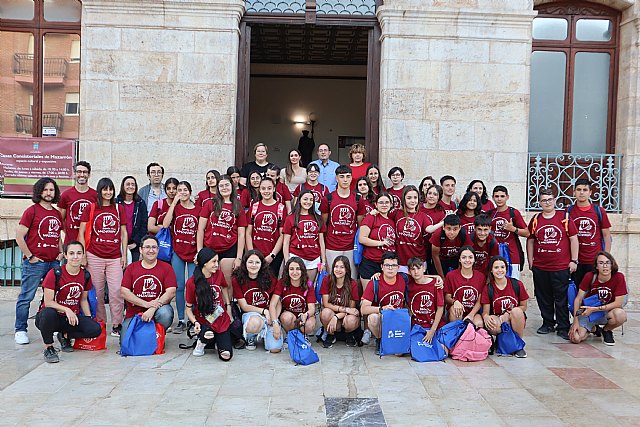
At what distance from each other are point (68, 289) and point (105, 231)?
0.80 meters

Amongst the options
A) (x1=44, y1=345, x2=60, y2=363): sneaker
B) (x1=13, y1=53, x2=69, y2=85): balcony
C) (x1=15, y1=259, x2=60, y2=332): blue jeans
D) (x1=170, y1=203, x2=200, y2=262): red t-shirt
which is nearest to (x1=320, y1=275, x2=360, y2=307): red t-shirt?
(x1=170, y1=203, x2=200, y2=262): red t-shirt

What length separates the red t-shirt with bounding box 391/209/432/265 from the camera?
6.98 meters

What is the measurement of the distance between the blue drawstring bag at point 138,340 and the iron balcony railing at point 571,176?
6176mm

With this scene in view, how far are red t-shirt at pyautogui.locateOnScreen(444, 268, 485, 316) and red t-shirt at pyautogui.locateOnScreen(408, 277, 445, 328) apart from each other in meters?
0.19

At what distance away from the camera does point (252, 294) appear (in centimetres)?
660

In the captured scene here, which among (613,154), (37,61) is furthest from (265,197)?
(613,154)

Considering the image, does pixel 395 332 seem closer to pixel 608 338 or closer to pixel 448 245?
pixel 448 245

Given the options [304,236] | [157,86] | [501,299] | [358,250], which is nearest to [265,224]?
[304,236]

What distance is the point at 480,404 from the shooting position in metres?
4.91

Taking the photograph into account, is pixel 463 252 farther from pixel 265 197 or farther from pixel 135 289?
pixel 135 289

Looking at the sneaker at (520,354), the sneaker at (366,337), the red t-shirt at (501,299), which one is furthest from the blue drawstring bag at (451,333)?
the sneaker at (366,337)

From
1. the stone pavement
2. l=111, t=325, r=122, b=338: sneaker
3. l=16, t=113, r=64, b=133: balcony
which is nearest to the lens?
the stone pavement

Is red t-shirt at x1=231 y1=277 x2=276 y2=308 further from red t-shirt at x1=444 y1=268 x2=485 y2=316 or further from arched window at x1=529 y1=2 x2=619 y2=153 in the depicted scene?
arched window at x1=529 y1=2 x2=619 y2=153

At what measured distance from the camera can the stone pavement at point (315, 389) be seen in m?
4.56
